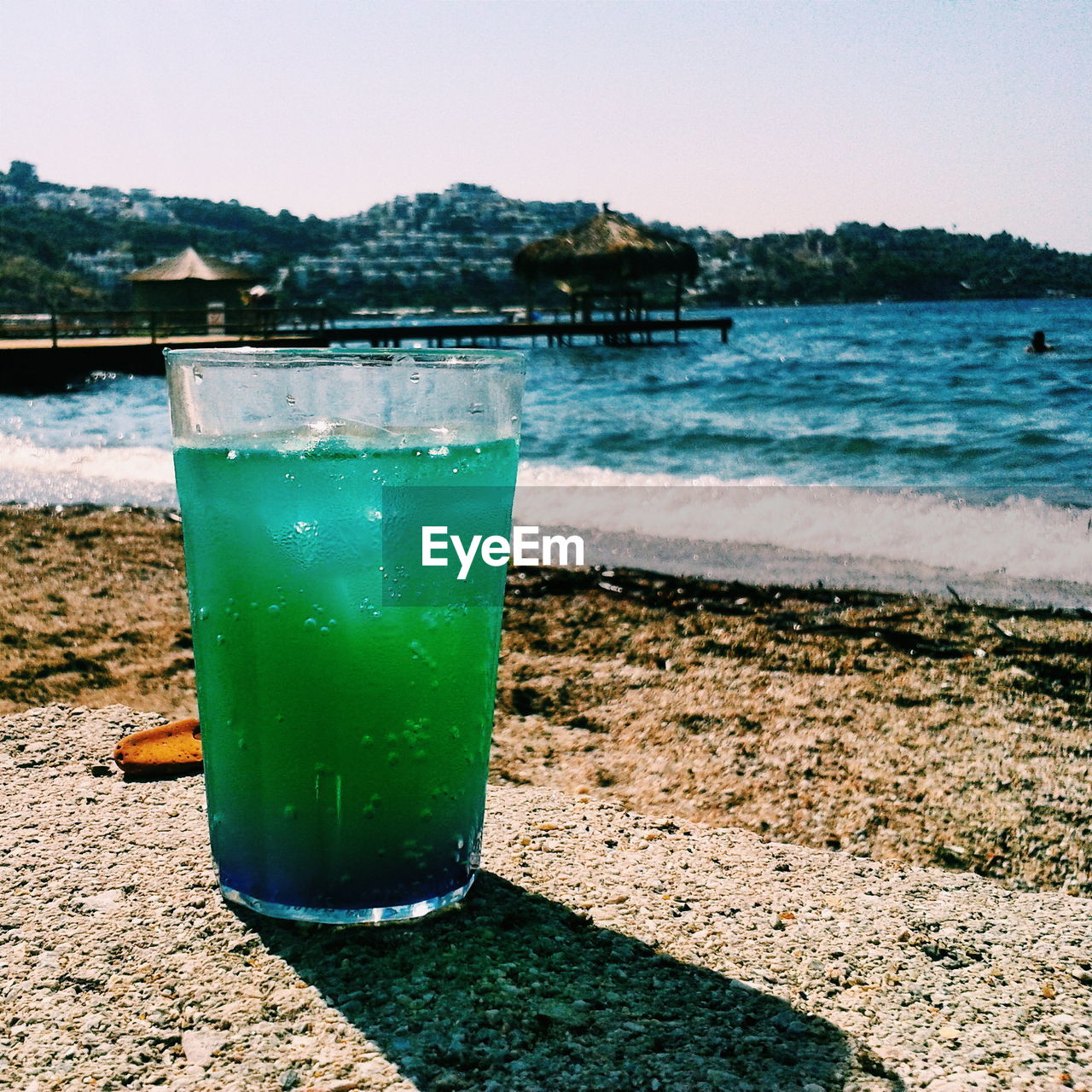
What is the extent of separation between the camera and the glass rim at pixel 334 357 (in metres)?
1.31

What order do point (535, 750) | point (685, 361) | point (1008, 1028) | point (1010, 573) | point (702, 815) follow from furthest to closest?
point (685, 361), point (1010, 573), point (535, 750), point (702, 815), point (1008, 1028)

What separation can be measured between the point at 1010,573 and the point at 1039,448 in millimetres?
6787

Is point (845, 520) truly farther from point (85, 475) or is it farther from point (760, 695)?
point (85, 475)

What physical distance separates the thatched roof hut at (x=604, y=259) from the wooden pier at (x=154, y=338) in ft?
8.94

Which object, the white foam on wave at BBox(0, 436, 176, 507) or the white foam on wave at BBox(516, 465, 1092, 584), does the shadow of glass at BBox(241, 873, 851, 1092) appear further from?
the white foam on wave at BBox(0, 436, 176, 507)

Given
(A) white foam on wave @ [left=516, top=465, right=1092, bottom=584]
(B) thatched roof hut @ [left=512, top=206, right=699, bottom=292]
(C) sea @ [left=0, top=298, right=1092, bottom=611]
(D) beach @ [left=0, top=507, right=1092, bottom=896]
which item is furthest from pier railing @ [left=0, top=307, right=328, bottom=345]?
(D) beach @ [left=0, top=507, right=1092, bottom=896]

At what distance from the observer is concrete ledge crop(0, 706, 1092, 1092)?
1.15 m

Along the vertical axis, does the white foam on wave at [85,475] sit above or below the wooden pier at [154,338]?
below

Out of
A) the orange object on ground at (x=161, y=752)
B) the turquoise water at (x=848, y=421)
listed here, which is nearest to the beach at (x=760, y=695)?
the orange object on ground at (x=161, y=752)

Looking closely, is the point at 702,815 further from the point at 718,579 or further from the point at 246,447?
the point at 718,579

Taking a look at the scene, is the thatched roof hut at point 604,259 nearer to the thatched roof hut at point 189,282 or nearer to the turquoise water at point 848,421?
the turquoise water at point 848,421

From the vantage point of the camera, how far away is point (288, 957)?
134 centimetres

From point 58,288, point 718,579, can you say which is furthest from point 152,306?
point 718,579

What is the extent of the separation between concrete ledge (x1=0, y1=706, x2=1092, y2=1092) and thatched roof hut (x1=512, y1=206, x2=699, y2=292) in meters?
30.1
